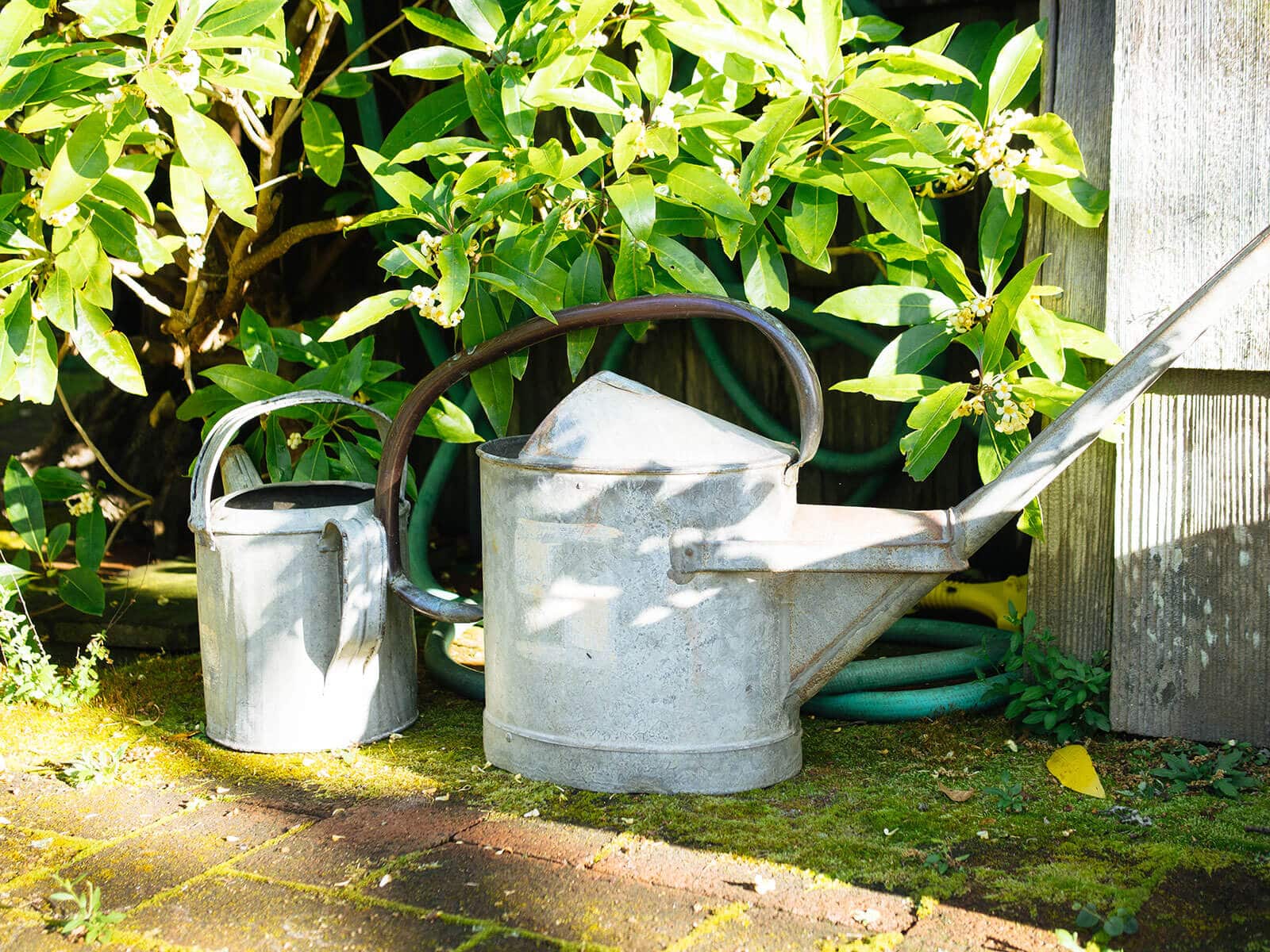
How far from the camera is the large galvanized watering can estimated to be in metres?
2.26

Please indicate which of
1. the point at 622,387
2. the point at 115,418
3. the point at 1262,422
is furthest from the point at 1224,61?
the point at 115,418

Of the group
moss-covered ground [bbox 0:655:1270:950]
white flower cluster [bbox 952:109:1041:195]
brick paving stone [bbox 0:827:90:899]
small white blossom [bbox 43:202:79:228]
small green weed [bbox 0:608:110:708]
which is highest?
white flower cluster [bbox 952:109:1041:195]

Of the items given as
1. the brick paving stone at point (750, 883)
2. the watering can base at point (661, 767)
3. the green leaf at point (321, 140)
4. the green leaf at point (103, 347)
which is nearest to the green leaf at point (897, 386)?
the watering can base at point (661, 767)

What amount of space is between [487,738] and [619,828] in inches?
17.1

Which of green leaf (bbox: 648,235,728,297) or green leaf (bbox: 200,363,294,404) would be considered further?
green leaf (bbox: 200,363,294,404)

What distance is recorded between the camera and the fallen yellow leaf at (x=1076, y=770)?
2.30m

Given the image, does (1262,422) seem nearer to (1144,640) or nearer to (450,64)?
(1144,640)

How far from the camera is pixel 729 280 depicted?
3291mm

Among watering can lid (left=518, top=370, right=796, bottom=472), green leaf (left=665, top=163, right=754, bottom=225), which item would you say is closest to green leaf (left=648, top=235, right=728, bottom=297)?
green leaf (left=665, top=163, right=754, bottom=225)

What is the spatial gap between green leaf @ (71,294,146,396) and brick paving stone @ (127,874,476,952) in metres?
1.14

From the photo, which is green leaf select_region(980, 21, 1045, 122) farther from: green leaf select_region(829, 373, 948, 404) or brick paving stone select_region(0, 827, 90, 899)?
brick paving stone select_region(0, 827, 90, 899)

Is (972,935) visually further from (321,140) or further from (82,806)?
(321,140)

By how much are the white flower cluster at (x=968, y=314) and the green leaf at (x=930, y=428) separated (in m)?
0.13

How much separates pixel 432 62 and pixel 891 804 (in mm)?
1678
